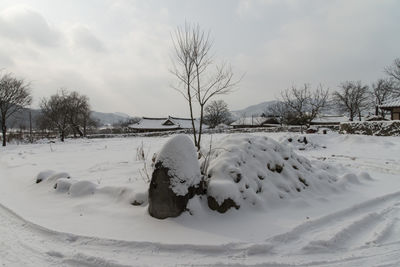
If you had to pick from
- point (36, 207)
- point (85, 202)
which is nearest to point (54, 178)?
point (36, 207)

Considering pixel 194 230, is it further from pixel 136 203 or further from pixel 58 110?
pixel 58 110

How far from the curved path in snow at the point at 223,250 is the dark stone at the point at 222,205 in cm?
92

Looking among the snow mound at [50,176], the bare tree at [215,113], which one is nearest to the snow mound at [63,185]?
the snow mound at [50,176]

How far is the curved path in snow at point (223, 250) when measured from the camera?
2.64 metres

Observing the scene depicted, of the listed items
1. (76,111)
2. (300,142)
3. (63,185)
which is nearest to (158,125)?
(76,111)

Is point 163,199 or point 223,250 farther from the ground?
point 163,199

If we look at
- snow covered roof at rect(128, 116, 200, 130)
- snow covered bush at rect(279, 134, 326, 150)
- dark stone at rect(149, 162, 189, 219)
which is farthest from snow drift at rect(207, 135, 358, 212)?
snow covered roof at rect(128, 116, 200, 130)

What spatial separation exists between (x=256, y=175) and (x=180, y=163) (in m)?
1.81

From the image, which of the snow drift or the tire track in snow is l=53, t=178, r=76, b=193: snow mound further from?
the tire track in snow

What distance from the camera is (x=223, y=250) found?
2.89 m

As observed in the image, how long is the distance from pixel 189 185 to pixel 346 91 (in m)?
54.3

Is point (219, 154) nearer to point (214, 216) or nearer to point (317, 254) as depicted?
point (214, 216)

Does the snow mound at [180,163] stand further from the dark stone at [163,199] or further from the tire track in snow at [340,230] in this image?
the tire track in snow at [340,230]

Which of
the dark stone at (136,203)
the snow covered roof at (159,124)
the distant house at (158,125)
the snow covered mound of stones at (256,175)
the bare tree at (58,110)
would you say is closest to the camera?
the snow covered mound of stones at (256,175)
